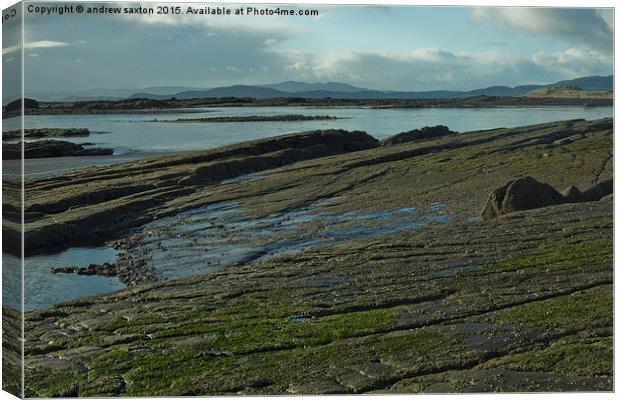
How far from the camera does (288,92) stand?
17297mm

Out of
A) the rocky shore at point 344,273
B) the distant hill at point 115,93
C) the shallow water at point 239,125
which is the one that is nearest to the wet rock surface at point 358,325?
the rocky shore at point 344,273

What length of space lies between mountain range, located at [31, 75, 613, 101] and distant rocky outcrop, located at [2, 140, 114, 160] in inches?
31.5

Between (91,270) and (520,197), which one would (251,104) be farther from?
(520,197)

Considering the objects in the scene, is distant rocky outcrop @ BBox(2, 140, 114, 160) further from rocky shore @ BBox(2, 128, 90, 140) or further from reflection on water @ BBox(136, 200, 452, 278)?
reflection on water @ BBox(136, 200, 452, 278)

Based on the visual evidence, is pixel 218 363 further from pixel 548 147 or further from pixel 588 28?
pixel 588 28

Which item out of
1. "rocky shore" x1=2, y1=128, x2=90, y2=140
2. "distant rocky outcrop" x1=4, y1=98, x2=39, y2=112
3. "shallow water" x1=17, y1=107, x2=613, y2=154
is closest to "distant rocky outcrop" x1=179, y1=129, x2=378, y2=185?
"shallow water" x1=17, y1=107, x2=613, y2=154

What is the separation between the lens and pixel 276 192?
17594mm

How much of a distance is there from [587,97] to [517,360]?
5.08 meters

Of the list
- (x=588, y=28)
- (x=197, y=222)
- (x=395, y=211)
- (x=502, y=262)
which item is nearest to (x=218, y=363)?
(x=197, y=222)

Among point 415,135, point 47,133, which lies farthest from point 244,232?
point 47,133

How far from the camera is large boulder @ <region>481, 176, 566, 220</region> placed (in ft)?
58.5

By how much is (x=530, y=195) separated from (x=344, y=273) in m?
3.95

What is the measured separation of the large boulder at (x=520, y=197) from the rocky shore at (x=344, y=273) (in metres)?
0.09

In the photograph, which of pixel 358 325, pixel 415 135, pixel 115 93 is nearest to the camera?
pixel 358 325
